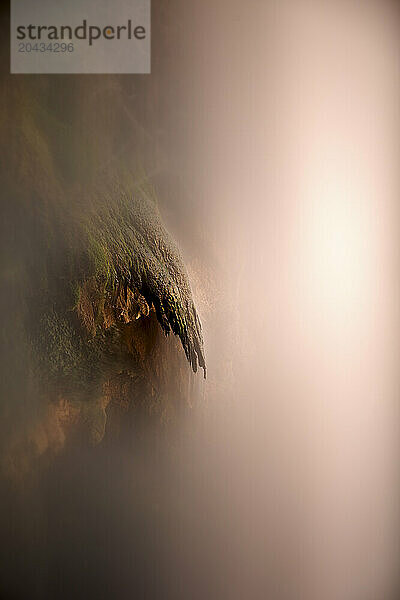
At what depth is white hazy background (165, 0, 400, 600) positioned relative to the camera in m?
1.20

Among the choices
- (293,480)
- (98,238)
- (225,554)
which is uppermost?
(98,238)

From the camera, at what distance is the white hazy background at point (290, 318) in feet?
3.92

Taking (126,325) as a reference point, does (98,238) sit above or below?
above

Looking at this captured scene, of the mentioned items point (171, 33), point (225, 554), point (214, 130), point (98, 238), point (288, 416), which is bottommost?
point (225, 554)

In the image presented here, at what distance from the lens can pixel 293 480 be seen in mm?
1201

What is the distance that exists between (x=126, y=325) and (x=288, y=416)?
0.46 meters

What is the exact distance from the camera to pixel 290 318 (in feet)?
3.95

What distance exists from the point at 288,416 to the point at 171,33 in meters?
0.98

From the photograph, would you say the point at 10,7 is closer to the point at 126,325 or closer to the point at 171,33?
the point at 171,33

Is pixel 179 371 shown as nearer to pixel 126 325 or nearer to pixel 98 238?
pixel 126 325

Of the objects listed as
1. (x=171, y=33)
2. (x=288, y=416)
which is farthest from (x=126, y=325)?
(x=171, y=33)

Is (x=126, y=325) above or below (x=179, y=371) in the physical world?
above

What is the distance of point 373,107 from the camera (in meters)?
1.19

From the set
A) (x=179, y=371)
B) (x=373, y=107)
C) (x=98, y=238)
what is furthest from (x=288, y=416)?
(x=373, y=107)
